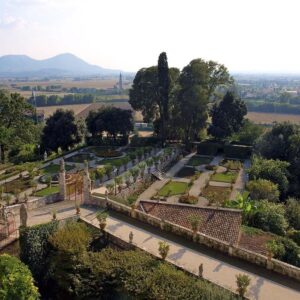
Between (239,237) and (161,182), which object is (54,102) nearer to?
(161,182)

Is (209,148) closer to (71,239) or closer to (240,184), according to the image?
(240,184)

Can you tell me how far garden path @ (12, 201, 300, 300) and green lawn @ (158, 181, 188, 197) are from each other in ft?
39.0

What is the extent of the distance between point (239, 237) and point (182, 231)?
320 cm

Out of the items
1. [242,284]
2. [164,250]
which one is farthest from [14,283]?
[242,284]

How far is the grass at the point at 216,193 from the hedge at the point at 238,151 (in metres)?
14.0

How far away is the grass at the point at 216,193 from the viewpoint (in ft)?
108

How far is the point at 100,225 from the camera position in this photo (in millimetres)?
21312

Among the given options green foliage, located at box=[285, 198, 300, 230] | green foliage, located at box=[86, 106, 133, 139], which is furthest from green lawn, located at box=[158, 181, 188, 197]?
green foliage, located at box=[86, 106, 133, 139]

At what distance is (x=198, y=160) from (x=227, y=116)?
27.3ft

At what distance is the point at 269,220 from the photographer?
24828 mm

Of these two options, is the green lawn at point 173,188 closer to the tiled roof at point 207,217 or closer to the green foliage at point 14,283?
the tiled roof at point 207,217

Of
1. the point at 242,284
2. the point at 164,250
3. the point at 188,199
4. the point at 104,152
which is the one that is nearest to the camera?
the point at 242,284

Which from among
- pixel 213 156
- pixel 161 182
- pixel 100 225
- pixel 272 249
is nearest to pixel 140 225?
pixel 100 225

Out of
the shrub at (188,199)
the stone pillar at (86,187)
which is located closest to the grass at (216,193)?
the shrub at (188,199)
